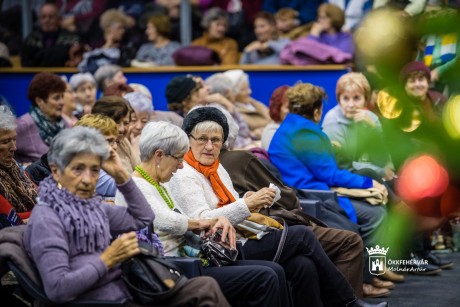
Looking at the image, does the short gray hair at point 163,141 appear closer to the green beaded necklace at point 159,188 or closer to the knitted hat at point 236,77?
the green beaded necklace at point 159,188

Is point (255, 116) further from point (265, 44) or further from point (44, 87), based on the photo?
point (44, 87)

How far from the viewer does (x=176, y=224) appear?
4.31 meters

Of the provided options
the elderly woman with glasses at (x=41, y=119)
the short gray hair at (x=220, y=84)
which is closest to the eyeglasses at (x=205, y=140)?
Result: the elderly woman with glasses at (x=41, y=119)

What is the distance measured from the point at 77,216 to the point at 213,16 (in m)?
7.79

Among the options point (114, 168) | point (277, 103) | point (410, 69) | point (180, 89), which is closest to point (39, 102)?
point (180, 89)

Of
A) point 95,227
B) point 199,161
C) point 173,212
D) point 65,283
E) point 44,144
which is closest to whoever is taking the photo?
point 65,283

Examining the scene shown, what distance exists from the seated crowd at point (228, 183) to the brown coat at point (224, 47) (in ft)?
5.91

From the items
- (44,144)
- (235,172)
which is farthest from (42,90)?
(235,172)

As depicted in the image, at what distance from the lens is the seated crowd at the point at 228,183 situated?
1.32 metres

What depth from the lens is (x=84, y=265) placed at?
3.42 meters

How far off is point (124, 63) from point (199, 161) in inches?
237

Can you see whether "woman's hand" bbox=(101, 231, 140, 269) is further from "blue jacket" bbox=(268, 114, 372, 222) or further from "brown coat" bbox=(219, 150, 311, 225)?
"blue jacket" bbox=(268, 114, 372, 222)

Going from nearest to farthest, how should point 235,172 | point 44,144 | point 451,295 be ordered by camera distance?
point 235,172, point 451,295, point 44,144

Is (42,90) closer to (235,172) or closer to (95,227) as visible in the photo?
(235,172)
